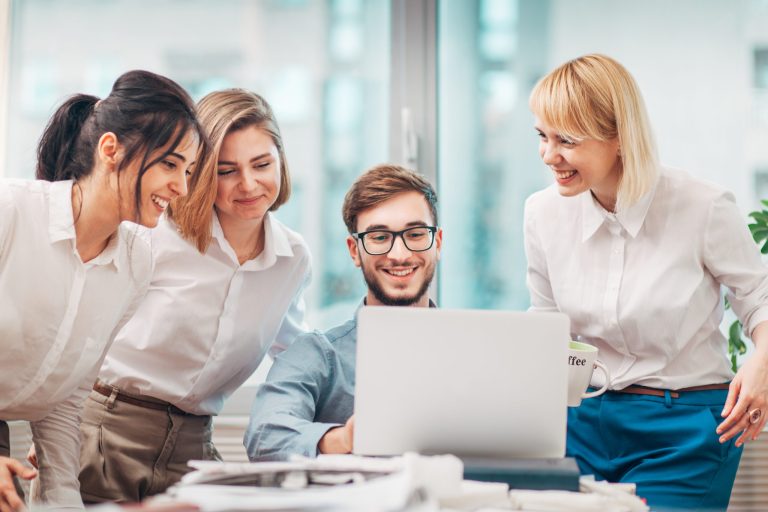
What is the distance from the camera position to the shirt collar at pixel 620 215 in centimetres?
194

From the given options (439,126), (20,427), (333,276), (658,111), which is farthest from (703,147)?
(20,427)

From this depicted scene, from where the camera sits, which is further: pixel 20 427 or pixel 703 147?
pixel 703 147

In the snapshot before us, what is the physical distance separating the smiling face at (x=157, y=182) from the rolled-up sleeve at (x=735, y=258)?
3.96 ft

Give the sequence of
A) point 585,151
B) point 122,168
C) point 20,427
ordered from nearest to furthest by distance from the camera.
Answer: point 122,168 → point 585,151 → point 20,427

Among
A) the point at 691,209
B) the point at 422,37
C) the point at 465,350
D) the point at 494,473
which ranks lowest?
the point at 494,473

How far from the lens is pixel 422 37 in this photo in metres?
2.91

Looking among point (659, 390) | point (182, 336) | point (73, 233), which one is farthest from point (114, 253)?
point (659, 390)

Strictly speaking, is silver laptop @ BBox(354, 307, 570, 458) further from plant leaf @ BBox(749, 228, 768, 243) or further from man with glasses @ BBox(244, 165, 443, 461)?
plant leaf @ BBox(749, 228, 768, 243)

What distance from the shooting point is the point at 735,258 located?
→ 192cm

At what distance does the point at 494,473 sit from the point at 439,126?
76.3 inches

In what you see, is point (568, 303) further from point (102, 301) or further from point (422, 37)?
point (422, 37)

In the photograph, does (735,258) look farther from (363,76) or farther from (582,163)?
(363,76)

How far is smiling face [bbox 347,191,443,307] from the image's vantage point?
1.96 m

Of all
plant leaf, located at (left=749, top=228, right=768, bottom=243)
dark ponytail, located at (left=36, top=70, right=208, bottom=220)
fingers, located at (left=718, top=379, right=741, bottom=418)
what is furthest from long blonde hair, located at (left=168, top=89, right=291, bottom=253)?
plant leaf, located at (left=749, top=228, right=768, bottom=243)
